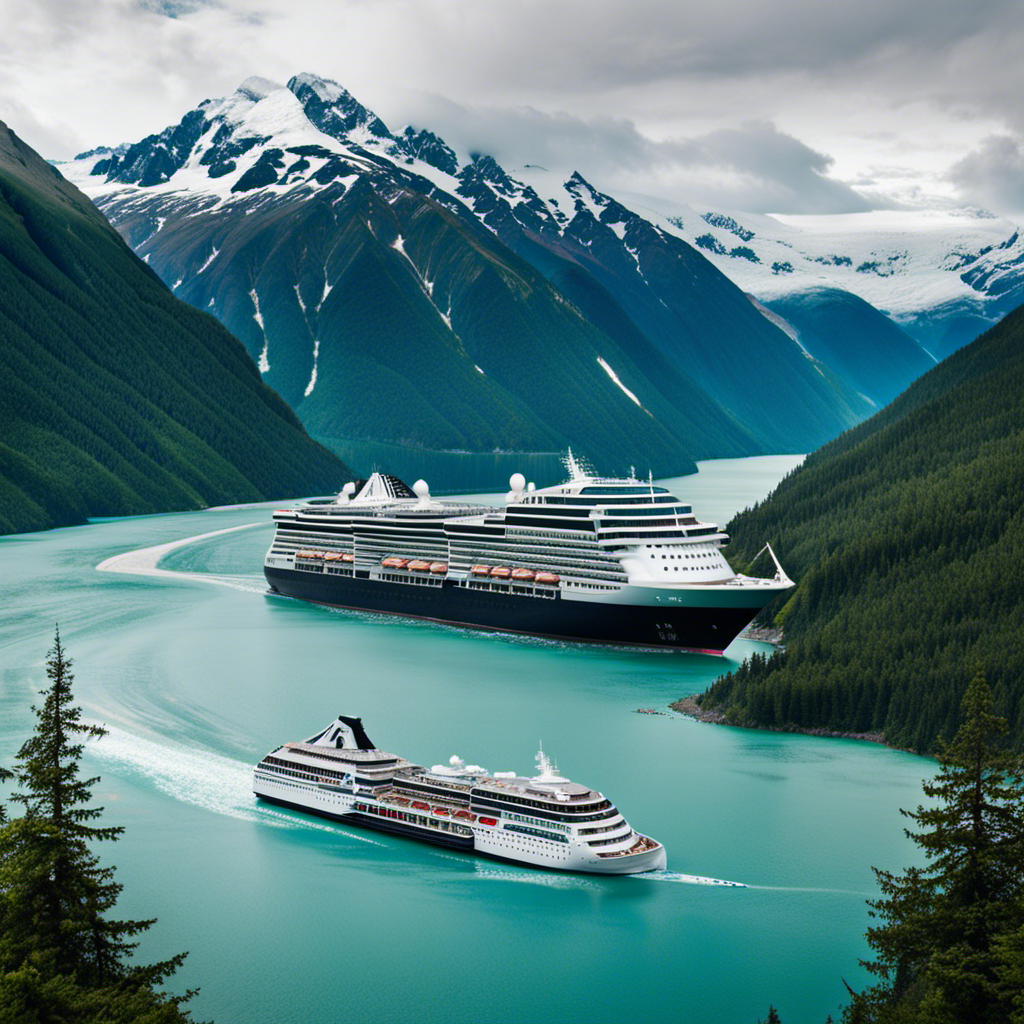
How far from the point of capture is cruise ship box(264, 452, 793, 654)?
202 ft

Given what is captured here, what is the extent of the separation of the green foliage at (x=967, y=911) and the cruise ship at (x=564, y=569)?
3582cm

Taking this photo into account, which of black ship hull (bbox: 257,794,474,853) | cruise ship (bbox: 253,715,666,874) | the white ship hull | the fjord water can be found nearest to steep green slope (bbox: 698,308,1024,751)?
the fjord water

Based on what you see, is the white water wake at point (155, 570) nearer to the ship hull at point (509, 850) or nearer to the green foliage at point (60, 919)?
the ship hull at point (509, 850)

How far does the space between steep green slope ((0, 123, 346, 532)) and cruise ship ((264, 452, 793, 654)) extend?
60.2m

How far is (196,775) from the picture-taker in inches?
1585

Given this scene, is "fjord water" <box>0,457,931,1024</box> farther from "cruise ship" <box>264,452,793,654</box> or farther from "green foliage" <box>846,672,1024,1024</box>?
"green foliage" <box>846,672,1024,1024</box>

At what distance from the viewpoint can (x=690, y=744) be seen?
4447 centimetres

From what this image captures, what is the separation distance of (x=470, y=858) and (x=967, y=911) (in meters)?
14.7

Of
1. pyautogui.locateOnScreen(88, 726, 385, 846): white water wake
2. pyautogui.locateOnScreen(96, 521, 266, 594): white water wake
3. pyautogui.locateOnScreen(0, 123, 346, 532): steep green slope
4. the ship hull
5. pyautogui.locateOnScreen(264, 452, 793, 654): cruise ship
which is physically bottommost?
pyautogui.locateOnScreen(88, 726, 385, 846): white water wake

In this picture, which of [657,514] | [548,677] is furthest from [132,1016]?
[657,514]

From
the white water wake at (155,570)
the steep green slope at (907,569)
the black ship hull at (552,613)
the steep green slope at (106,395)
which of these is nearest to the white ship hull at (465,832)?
the steep green slope at (907,569)

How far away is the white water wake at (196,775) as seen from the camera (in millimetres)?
36906

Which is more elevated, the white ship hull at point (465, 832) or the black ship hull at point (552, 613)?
the black ship hull at point (552, 613)

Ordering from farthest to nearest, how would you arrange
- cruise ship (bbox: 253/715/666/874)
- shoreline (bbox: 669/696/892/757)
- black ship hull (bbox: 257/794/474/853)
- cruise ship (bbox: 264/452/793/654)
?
cruise ship (bbox: 264/452/793/654) < shoreline (bbox: 669/696/892/757) < black ship hull (bbox: 257/794/474/853) < cruise ship (bbox: 253/715/666/874)
